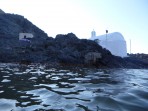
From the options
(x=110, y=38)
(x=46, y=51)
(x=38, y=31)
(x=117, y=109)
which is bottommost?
(x=117, y=109)

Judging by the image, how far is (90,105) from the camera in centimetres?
424

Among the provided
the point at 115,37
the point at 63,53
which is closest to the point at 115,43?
the point at 115,37

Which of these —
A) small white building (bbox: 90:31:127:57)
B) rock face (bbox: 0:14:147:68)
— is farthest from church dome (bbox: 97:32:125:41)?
rock face (bbox: 0:14:147:68)

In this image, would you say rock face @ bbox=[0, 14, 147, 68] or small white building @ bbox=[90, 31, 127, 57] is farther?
small white building @ bbox=[90, 31, 127, 57]

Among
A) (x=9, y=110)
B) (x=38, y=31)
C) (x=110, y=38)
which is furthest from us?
(x=38, y=31)

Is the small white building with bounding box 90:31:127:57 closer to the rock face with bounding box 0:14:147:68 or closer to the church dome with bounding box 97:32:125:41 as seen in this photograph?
the church dome with bounding box 97:32:125:41

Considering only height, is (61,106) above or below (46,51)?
below

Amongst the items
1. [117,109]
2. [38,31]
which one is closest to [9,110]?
[117,109]

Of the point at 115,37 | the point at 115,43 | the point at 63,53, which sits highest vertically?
the point at 115,37

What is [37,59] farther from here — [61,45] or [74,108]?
[74,108]

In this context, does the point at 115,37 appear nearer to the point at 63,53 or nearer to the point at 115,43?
the point at 115,43

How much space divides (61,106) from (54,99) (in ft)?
2.51

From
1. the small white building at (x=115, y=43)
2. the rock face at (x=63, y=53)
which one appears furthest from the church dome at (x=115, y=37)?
the rock face at (x=63, y=53)

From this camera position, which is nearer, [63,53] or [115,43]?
[63,53]
